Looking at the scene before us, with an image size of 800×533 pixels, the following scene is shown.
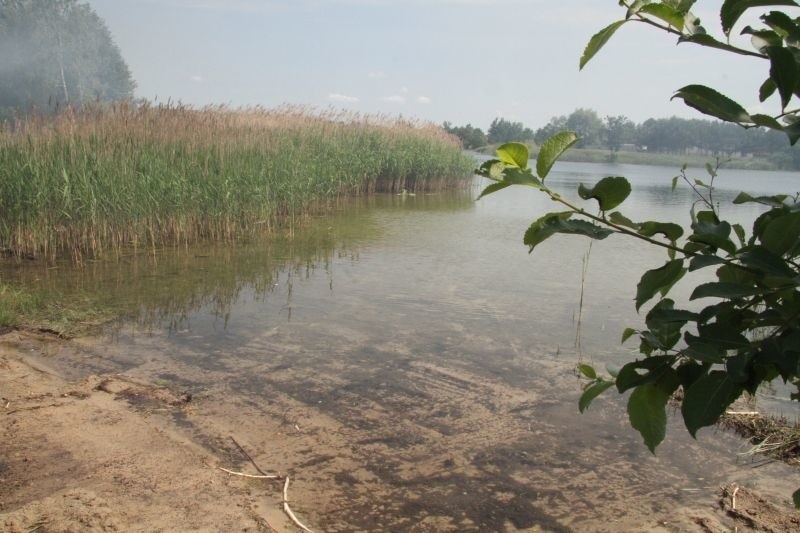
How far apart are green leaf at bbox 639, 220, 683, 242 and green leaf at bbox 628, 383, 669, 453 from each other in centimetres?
25

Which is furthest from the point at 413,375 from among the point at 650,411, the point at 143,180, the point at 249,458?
the point at 143,180

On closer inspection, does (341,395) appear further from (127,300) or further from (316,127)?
(316,127)

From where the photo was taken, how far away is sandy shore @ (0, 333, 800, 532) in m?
2.75

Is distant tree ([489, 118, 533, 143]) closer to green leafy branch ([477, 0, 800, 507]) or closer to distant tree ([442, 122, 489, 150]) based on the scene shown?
distant tree ([442, 122, 489, 150])

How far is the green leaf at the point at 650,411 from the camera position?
3.46ft

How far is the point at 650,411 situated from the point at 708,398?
13cm

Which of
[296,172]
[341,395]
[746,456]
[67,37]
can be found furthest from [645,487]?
[67,37]

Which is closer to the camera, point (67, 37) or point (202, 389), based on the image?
point (202, 389)

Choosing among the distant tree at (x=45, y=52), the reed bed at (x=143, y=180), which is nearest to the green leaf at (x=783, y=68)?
the reed bed at (x=143, y=180)

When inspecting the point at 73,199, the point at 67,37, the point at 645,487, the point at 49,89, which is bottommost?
the point at 645,487

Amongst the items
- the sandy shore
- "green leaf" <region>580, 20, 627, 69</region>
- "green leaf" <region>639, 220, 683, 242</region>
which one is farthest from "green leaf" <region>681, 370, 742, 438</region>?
the sandy shore

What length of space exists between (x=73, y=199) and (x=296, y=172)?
15.0 ft

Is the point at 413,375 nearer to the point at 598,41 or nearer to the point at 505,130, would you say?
the point at 598,41

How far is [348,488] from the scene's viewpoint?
3182 millimetres
